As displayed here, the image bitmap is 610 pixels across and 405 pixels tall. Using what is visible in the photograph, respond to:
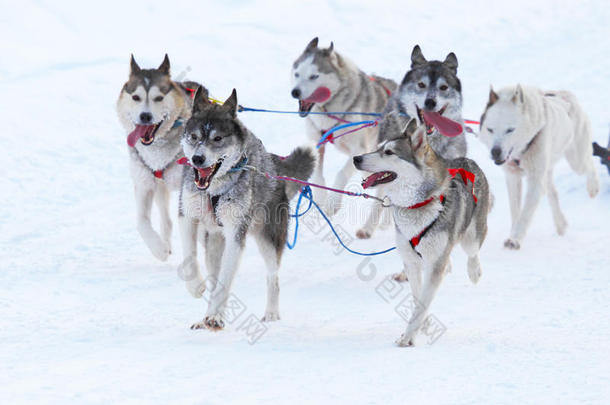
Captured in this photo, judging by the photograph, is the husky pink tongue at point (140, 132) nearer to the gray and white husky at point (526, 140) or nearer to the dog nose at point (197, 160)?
the dog nose at point (197, 160)

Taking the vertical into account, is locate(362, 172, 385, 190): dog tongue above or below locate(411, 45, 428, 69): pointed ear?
below

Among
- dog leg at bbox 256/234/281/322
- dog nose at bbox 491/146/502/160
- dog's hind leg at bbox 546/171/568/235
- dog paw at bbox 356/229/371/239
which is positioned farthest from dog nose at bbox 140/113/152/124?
dog's hind leg at bbox 546/171/568/235

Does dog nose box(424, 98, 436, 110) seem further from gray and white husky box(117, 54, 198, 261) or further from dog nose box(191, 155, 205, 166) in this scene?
dog nose box(191, 155, 205, 166)

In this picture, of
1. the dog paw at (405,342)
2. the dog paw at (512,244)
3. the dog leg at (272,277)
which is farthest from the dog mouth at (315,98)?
the dog paw at (405,342)

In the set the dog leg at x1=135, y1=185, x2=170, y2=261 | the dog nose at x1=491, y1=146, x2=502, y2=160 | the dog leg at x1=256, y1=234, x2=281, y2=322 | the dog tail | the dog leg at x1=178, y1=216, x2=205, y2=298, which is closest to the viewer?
the dog leg at x1=178, y1=216, x2=205, y2=298

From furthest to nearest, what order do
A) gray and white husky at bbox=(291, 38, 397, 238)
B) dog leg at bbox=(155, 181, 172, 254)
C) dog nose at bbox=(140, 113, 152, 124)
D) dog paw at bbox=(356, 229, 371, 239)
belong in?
gray and white husky at bbox=(291, 38, 397, 238)
dog paw at bbox=(356, 229, 371, 239)
dog leg at bbox=(155, 181, 172, 254)
dog nose at bbox=(140, 113, 152, 124)

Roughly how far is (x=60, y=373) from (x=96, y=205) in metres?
2.99

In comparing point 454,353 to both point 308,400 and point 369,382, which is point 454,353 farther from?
point 308,400

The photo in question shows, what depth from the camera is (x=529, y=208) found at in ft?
17.0

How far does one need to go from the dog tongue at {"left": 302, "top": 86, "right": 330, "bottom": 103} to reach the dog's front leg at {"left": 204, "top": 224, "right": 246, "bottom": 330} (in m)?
2.24

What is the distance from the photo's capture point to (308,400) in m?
2.53

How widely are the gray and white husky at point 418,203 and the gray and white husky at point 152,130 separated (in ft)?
5.23

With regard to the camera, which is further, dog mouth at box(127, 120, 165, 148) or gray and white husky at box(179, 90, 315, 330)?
dog mouth at box(127, 120, 165, 148)

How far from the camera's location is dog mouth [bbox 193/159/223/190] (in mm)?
3238
